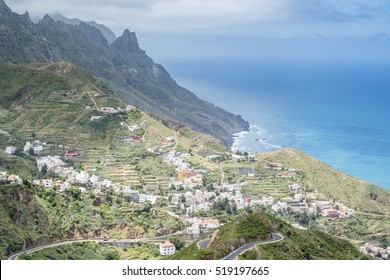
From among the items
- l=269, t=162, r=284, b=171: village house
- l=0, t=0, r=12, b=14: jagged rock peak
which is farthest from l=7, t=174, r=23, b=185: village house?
l=0, t=0, r=12, b=14: jagged rock peak

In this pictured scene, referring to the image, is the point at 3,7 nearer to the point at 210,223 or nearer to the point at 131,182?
the point at 131,182

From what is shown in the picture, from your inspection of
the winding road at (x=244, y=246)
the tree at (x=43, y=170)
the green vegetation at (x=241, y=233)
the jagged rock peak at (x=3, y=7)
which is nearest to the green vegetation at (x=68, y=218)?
the tree at (x=43, y=170)

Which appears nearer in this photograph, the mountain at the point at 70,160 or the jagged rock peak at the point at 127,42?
the mountain at the point at 70,160

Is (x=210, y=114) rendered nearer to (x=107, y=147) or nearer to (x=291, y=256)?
(x=107, y=147)

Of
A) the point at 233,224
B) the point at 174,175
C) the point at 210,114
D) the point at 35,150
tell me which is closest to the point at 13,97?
the point at 35,150

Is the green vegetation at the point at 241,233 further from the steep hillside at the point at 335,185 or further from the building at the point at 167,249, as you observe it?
the steep hillside at the point at 335,185

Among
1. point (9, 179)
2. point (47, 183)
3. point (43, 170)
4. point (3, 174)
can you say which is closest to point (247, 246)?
point (9, 179)
